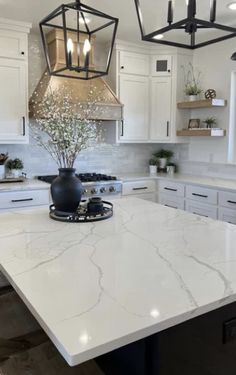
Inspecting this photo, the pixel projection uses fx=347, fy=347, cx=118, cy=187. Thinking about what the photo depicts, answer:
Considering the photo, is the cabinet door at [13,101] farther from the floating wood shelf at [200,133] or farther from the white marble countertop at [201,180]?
the floating wood shelf at [200,133]

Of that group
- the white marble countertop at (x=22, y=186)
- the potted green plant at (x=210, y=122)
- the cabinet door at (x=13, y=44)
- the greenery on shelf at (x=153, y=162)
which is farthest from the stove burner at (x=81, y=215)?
the greenery on shelf at (x=153, y=162)

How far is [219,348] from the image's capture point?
1.34m

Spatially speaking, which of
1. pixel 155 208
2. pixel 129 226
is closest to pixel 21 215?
pixel 129 226

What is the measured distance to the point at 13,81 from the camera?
148 inches

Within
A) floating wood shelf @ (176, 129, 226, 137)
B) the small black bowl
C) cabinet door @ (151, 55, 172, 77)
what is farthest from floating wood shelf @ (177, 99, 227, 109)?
the small black bowl

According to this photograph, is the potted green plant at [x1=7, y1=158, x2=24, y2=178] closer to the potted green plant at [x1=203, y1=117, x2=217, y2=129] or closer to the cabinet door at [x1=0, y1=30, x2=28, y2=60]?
the cabinet door at [x1=0, y1=30, x2=28, y2=60]

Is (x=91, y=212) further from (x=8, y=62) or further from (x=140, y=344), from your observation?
(x=8, y=62)

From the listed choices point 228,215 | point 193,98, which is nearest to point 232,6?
point 193,98

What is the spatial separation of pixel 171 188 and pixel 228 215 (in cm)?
93

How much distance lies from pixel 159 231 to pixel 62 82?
2.57m

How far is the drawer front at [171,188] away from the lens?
168 inches

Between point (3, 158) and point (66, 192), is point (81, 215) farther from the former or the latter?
point (3, 158)

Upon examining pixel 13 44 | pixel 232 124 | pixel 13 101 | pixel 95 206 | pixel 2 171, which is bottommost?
pixel 95 206

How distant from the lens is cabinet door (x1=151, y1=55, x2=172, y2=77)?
4621 mm
